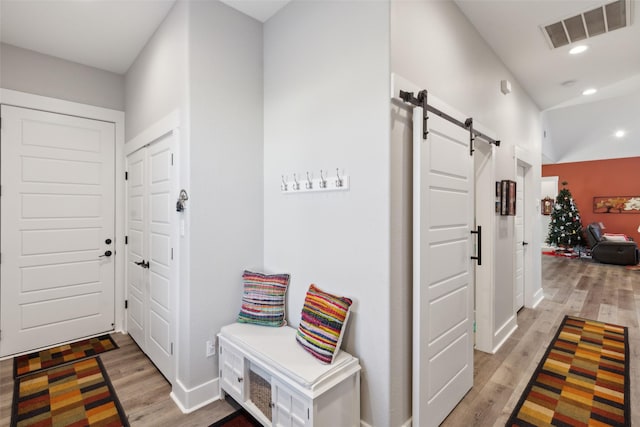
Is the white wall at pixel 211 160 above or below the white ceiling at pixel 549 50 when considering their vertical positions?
below

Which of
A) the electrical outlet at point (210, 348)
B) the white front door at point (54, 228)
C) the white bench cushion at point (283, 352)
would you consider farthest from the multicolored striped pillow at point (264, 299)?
the white front door at point (54, 228)

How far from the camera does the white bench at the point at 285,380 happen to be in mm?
1569

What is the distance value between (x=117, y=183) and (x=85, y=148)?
17.9 inches

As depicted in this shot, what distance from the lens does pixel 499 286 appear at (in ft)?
10.3

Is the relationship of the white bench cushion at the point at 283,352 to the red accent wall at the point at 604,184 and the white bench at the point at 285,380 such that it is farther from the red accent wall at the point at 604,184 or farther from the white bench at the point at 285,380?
the red accent wall at the point at 604,184

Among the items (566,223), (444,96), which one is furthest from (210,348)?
(566,223)

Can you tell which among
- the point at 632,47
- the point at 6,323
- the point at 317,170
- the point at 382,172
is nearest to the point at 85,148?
the point at 6,323

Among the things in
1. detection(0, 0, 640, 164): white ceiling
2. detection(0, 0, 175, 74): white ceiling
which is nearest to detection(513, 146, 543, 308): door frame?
detection(0, 0, 640, 164): white ceiling

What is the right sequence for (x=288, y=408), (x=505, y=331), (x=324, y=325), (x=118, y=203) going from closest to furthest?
(x=288, y=408) → (x=324, y=325) → (x=505, y=331) → (x=118, y=203)

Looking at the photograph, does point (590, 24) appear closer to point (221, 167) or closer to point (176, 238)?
point (221, 167)

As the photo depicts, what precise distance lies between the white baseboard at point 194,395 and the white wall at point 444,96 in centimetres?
130

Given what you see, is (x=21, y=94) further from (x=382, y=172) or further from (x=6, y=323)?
(x=382, y=172)

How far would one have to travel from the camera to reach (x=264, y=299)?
2240mm

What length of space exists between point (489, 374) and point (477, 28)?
3.00m
